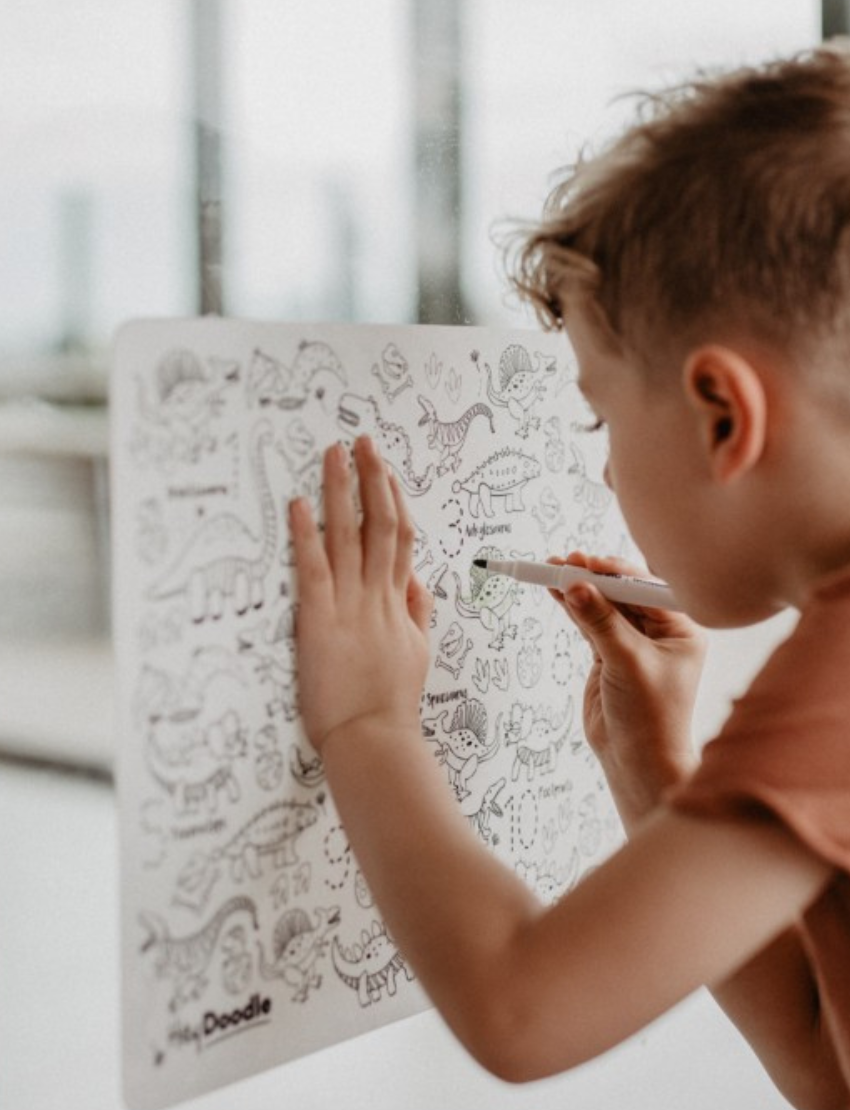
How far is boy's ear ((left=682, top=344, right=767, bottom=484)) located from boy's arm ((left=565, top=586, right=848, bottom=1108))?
15 centimetres

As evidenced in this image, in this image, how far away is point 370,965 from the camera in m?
0.64

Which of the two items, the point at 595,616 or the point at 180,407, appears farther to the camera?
the point at 595,616

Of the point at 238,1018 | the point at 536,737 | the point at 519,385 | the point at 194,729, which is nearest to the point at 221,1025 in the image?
the point at 238,1018

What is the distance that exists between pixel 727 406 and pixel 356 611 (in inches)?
7.0

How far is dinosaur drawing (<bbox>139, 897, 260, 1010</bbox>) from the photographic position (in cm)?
54

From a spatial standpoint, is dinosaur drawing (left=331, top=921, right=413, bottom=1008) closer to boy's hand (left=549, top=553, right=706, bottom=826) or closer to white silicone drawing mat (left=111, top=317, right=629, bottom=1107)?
white silicone drawing mat (left=111, top=317, right=629, bottom=1107)

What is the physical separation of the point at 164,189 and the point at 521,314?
0.23 m

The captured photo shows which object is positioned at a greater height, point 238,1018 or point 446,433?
point 446,433

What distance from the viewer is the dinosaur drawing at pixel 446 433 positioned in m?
0.66

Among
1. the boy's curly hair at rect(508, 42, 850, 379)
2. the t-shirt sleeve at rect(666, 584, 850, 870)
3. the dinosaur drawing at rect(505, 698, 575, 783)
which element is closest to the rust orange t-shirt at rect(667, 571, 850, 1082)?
the t-shirt sleeve at rect(666, 584, 850, 870)

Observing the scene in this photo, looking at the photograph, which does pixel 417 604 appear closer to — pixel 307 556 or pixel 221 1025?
pixel 307 556

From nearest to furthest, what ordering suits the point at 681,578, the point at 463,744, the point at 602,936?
the point at 602,936
the point at 681,578
the point at 463,744

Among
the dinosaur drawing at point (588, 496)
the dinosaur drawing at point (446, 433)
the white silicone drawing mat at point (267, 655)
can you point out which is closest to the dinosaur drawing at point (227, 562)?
the white silicone drawing mat at point (267, 655)

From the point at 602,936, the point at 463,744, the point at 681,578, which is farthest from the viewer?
the point at 463,744
